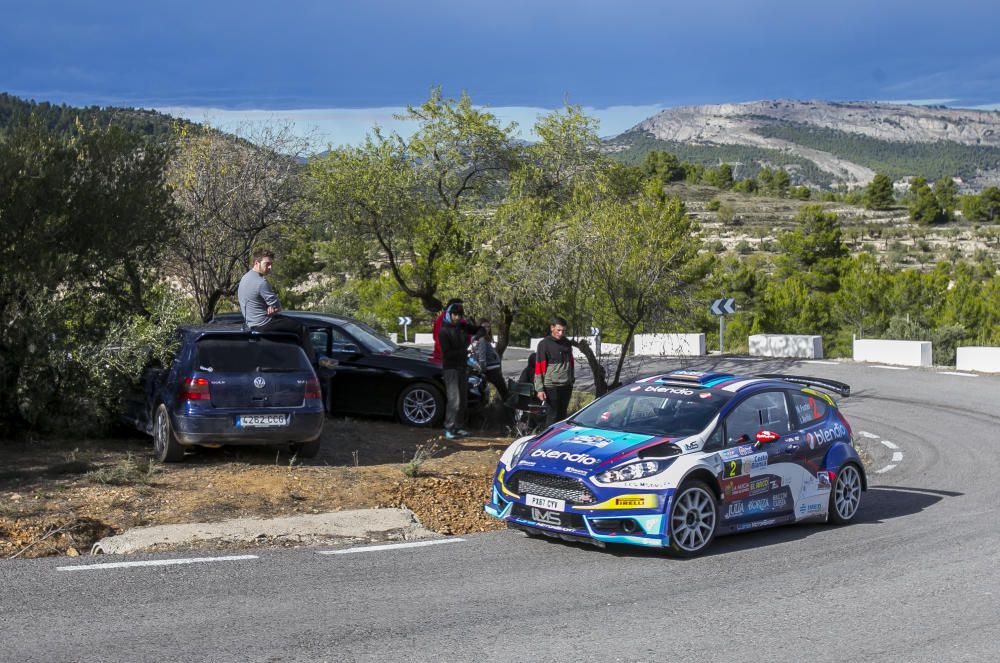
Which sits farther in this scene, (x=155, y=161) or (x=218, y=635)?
(x=155, y=161)

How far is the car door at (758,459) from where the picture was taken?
30.3 ft

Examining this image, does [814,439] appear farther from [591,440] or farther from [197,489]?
[197,489]

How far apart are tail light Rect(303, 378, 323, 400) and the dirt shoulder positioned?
765mm

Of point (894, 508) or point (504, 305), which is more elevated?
point (504, 305)

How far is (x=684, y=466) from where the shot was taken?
878 cm

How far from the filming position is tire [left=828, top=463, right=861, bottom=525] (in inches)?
404

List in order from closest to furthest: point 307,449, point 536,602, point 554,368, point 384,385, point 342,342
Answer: point 536,602 < point 307,449 < point 554,368 < point 384,385 < point 342,342

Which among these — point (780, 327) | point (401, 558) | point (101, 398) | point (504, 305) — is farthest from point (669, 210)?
point (780, 327)

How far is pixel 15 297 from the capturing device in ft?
40.4

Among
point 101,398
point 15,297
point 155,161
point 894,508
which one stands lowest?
point 894,508

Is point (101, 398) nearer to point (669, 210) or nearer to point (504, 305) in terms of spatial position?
point (504, 305)

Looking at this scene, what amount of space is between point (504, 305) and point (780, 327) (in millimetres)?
27666

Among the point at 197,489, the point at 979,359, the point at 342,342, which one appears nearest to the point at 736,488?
the point at 197,489

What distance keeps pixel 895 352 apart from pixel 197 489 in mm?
25482
